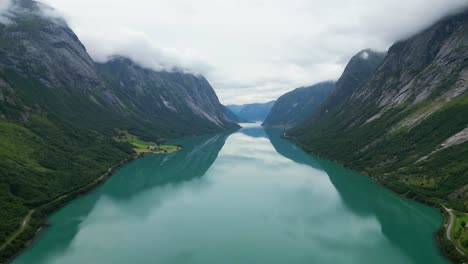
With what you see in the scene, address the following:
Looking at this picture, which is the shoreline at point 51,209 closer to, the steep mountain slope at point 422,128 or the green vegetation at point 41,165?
the green vegetation at point 41,165

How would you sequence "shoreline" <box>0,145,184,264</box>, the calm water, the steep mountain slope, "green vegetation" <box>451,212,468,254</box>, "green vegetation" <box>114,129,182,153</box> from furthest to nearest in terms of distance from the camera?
"green vegetation" <box>114,129,182,153</box>, the steep mountain slope, "shoreline" <box>0,145,184,264</box>, the calm water, "green vegetation" <box>451,212,468,254</box>

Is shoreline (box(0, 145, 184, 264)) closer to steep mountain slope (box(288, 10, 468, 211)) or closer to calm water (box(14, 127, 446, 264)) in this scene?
calm water (box(14, 127, 446, 264))

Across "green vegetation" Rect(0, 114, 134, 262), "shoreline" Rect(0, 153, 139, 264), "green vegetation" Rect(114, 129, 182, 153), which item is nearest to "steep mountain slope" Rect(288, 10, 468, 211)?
"green vegetation" Rect(114, 129, 182, 153)

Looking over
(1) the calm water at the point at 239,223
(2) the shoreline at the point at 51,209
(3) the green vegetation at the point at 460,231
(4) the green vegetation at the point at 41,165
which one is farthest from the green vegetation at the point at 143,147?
(3) the green vegetation at the point at 460,231

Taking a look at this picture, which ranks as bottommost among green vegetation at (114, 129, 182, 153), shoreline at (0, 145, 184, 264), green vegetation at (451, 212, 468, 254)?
green vegetation at (114, 129, 182, 153)

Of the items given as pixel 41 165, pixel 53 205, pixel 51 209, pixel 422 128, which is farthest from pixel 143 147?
pixel 422 128

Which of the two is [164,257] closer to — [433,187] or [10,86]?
[433,187]
